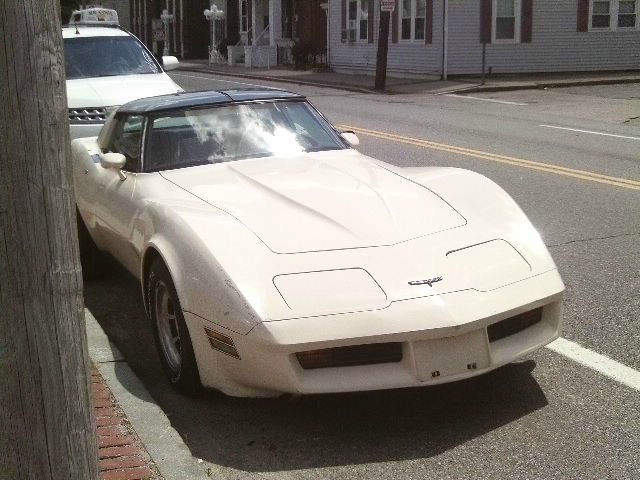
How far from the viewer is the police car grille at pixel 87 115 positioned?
11.0 meters

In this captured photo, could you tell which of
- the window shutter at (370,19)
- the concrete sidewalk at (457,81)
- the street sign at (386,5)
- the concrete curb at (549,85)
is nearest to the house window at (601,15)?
the concrete sidewalk at (457,81)

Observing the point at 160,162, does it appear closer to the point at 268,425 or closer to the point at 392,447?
the point at 268,425

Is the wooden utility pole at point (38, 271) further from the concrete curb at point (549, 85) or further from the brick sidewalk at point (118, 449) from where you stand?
the concrete curb at point (549, 85)

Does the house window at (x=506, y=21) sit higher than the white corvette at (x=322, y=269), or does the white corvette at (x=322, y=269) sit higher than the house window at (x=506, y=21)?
the house window at (x=506, y=21)

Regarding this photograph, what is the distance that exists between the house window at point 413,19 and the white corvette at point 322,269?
26872mm

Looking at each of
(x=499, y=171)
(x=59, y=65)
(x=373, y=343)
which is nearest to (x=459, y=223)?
(x=373, y=343)

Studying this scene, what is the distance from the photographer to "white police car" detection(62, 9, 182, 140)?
36.2ft

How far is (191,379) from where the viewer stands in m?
4.26

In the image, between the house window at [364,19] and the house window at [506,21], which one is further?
the house window at [364,19]

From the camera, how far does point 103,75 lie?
12.1 metres

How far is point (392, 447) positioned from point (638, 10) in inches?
1221

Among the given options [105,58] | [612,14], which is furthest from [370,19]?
[105,58]

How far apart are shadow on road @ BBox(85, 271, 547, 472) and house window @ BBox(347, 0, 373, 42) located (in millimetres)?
31882

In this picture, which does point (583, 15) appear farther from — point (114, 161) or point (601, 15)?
point (114, 161)
